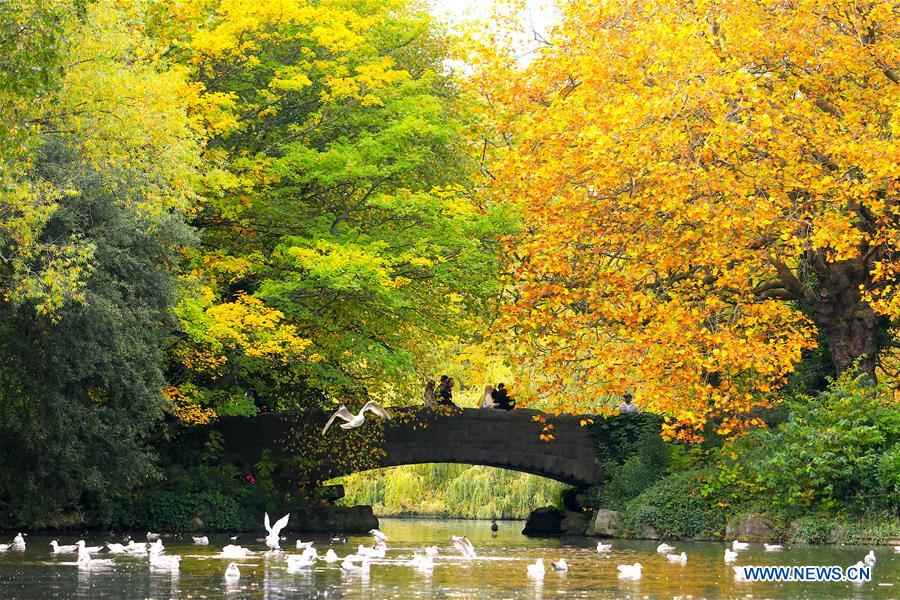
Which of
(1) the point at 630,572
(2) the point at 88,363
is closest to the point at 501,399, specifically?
(2) the point at 88,363

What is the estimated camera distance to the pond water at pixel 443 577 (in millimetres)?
17578

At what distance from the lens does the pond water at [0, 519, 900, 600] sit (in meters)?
17.6

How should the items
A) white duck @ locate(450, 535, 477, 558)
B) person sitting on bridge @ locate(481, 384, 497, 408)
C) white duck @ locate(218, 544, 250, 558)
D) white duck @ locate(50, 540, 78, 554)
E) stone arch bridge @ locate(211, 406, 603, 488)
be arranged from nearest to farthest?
white duck @ locate(218, 544, 250, 558), white duck @ locate(50, 540, 78, 554), white duck @ locate(450, 535, 477, 558), stone arch bridge @ locate(211, 406, 603, 488), person sitting on bridge @ locate(481, 384, 497, 408)

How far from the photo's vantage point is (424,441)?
37688 mm

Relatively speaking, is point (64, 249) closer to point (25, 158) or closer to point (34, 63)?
point (25, 158)

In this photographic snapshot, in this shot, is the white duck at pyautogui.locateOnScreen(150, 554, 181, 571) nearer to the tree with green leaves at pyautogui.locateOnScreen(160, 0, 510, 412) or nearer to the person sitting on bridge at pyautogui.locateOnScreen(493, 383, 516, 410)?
the tree with green leaves at pyautogui.locateOnScreen(160, 0, 510, 412)

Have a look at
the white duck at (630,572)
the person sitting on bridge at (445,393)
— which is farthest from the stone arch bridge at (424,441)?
the white duck at (630,572)

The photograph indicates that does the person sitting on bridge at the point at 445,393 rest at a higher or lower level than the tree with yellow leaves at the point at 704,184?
lower

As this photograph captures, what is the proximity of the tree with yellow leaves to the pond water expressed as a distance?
420cm

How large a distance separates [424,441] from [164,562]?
1607 centimetres

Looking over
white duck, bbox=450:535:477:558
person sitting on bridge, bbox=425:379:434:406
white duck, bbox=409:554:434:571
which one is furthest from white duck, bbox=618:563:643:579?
person sitting on bridge, bbox=425:379:434:406

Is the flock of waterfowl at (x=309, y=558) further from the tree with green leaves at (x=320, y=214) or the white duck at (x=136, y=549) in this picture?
the tree with green leaves at (x=320, y=214)

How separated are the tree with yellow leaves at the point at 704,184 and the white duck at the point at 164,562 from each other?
10.7 m

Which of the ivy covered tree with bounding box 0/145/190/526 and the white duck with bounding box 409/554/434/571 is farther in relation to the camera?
the ivy covered tree with bounding box 0/145/190/526
